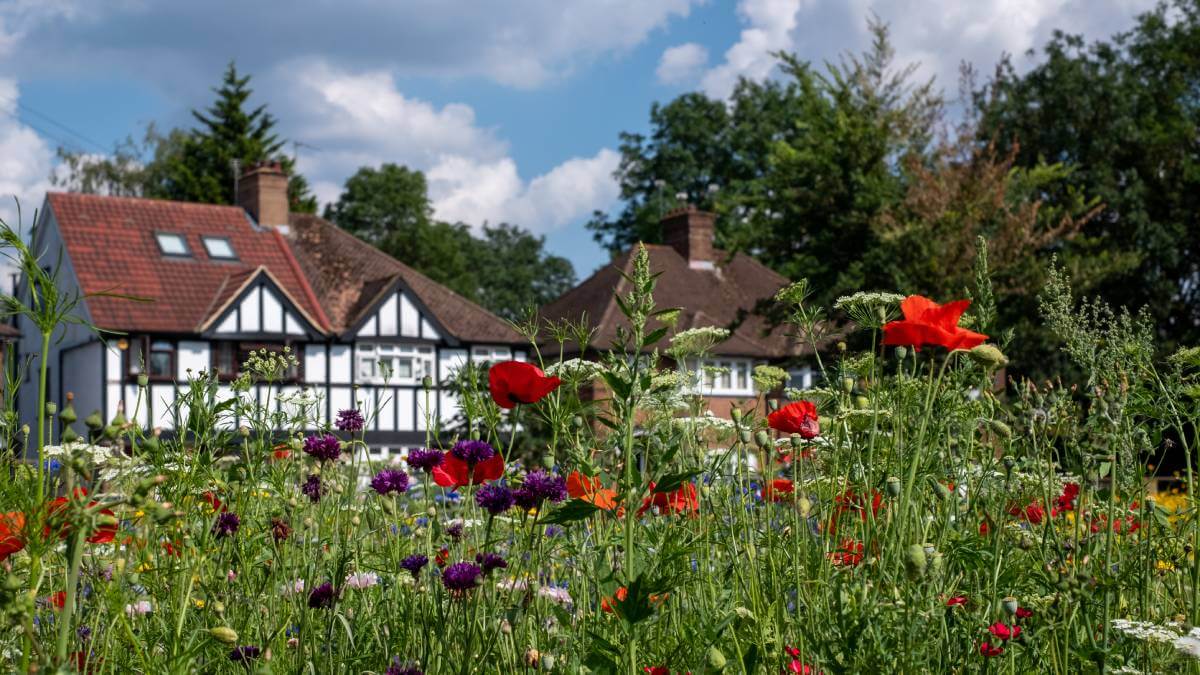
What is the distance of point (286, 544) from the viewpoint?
3.07 metres

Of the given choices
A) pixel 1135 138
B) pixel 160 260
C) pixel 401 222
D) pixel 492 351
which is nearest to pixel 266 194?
pixel 160 260

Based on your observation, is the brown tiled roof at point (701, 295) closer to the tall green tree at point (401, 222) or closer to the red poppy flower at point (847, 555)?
the tall green tree at point (401, 222)

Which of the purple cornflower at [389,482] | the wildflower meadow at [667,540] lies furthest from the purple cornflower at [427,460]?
the purple cornflower at [389,482]

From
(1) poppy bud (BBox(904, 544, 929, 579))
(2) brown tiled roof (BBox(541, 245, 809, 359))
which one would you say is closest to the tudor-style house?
(2) brown tiled roof (BBox(541, 245, 809, 359))

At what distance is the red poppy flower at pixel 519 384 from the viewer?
2.33 meters

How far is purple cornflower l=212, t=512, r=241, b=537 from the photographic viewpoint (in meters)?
A: 2.63

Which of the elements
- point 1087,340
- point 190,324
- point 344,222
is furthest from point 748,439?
point 344,222

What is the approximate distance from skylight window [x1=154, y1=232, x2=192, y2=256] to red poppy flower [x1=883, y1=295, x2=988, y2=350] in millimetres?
30385

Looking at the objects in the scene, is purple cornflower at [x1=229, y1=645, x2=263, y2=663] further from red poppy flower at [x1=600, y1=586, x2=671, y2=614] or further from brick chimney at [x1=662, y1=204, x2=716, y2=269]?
brick chimney at [x1=662, y1=204, x2=716, y2=269]

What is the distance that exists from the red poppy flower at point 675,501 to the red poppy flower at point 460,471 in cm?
32

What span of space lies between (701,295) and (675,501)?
31.3 meters

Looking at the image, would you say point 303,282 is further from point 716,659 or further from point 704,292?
point 716,659

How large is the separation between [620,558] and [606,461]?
127 cm

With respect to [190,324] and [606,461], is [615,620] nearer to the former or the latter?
[606,461]
